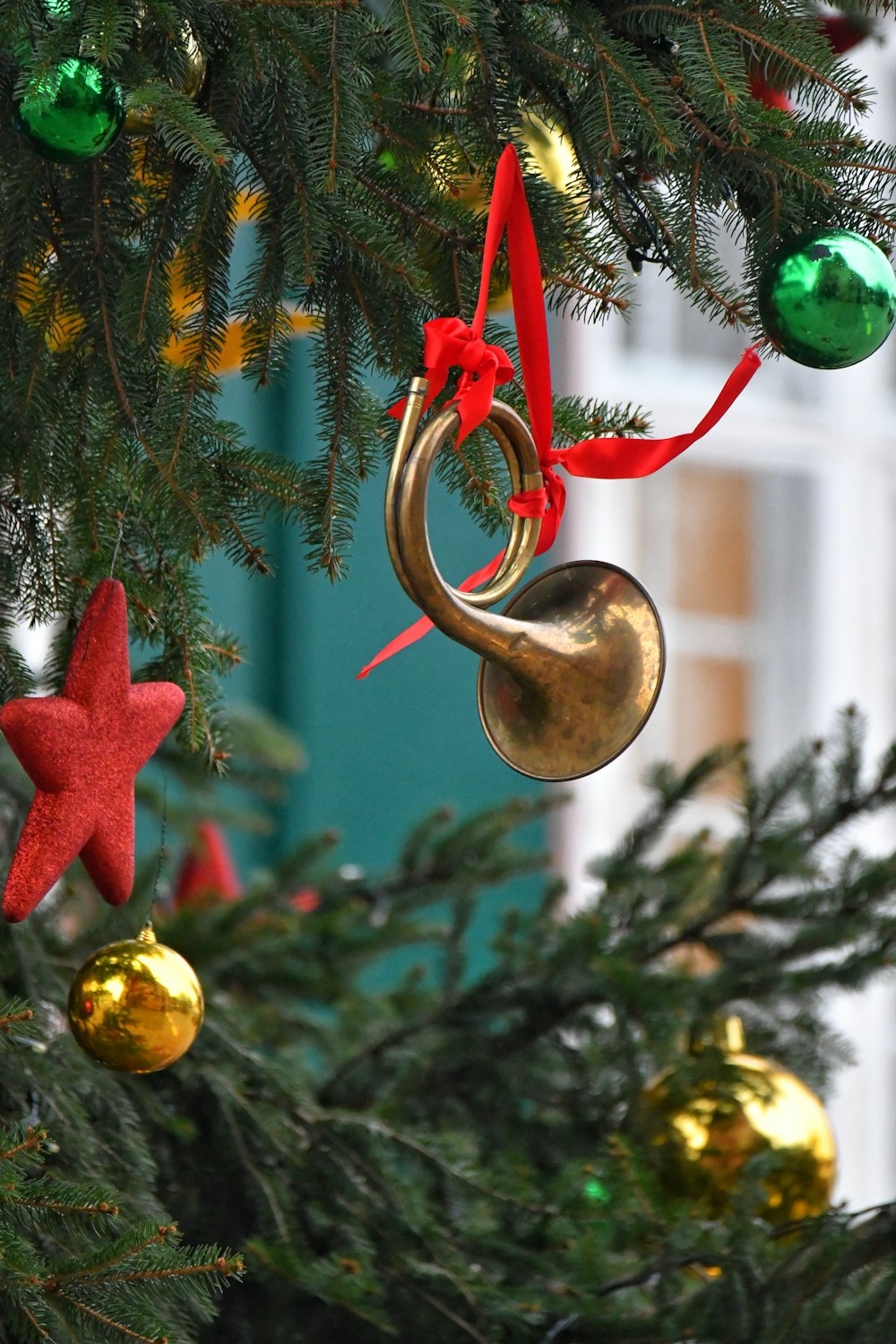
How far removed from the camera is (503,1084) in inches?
48.2

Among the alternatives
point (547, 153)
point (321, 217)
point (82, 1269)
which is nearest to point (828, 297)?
point (321, 217)

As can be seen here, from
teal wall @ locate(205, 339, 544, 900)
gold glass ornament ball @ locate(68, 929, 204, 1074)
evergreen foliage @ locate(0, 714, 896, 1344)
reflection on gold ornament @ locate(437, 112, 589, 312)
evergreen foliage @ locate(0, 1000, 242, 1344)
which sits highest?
teal wall @ locate(205, 339, 544, 900)

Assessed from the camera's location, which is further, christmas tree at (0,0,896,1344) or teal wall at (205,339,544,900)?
teal wall at (205,339,544,900)

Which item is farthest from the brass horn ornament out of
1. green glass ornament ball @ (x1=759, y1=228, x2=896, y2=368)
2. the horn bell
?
green glass ornament ball @ (x1=759, y1=228, x2=896, y2=368)

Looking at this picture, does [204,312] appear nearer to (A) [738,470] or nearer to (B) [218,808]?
(B) [218,808]

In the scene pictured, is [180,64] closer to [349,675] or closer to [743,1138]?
[743,1138]

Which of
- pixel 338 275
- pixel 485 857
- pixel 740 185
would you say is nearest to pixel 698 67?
pixel 740 185

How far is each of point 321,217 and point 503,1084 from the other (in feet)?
2.44

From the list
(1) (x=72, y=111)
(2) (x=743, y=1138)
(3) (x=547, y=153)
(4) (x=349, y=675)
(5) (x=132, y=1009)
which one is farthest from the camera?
(4) (x=349, y=675)

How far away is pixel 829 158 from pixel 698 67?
71 millimetres

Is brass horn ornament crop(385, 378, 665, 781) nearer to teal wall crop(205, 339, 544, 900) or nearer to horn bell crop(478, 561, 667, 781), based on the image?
horn bell crop(478, 561, 667, 781)

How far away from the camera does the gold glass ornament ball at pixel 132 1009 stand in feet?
2.46

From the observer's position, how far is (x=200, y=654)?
2.56 feet

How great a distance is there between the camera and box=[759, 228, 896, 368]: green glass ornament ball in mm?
657
